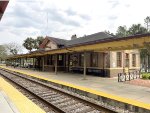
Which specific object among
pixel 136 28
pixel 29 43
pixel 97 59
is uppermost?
pixel 136 28

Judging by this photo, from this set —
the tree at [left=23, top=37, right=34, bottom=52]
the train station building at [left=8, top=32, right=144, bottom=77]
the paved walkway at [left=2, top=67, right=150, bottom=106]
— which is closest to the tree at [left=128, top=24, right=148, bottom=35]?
the tree at [left=23, top=37, right=34, bottom=52]

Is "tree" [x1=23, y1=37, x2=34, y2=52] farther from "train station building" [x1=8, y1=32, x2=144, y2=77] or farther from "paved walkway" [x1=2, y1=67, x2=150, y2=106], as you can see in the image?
"paved walkway" [x1=2, y1=67, x2=150, y2=106]

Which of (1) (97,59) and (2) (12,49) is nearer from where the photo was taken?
(1) (97,59)

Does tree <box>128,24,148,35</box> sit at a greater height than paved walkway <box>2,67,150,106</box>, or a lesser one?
greater

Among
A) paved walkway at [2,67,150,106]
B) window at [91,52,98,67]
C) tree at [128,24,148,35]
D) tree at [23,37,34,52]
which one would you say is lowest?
paved walkway at [2,67,150,106]

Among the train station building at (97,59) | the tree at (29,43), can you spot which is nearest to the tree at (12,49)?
the tree at (29,43)

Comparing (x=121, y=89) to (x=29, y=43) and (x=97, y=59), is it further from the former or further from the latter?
(x=29, y=43)

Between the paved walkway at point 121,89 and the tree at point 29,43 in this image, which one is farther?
the tree at point 29,43

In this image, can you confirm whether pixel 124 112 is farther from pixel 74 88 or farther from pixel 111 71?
pixel 111 71

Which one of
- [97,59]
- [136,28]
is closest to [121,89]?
[97,59]

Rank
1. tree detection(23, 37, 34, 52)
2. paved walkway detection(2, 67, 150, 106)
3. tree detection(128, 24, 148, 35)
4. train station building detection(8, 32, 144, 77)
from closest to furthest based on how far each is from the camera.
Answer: paved walkway detection(2, 67, 150, 106) → train station building detection(8, 32, 144, 77) → tree detection(128, 24, 148, 35) → tree detection(23, 37, 34, 52)

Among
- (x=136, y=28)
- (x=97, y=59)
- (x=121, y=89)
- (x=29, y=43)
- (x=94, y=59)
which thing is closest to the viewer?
(x=121, y=89)

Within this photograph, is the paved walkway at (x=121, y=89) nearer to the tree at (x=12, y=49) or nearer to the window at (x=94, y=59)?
the window at (x=94, y=59)

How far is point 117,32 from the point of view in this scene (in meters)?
87.3
